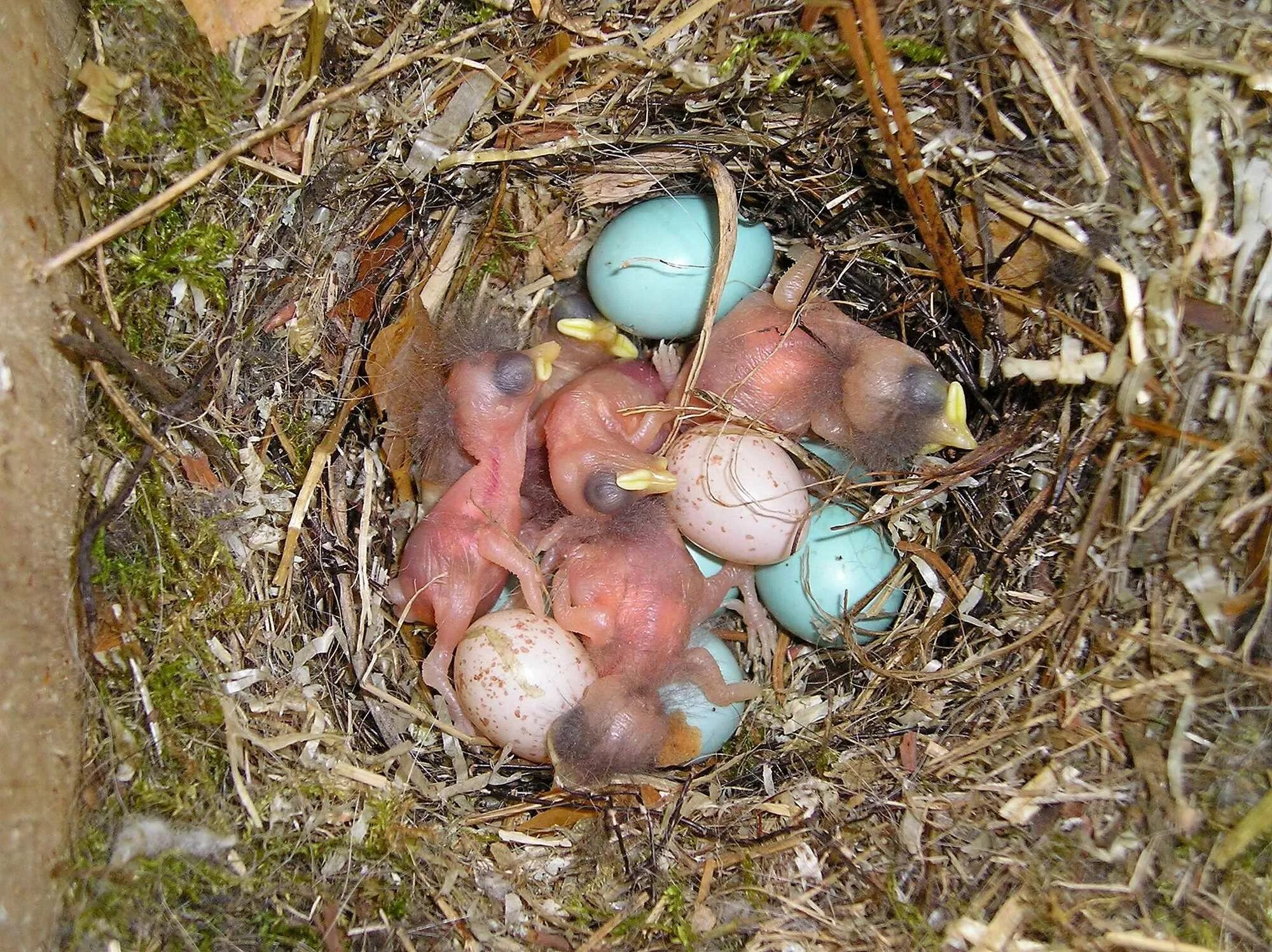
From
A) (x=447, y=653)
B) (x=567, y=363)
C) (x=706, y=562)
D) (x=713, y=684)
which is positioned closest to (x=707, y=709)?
(x=713, y=684)

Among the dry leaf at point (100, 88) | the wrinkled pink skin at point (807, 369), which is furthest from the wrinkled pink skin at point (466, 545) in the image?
the dry leaf at point (100, 88)

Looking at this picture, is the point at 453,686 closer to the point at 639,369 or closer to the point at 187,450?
the point at 187,450

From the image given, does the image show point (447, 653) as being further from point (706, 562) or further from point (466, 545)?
point (706, 562)

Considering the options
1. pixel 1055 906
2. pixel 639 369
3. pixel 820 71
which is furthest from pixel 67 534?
pixel 1055 906

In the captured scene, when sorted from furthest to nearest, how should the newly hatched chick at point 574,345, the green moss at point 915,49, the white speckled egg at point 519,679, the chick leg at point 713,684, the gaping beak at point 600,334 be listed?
1. the newly hatched chick at point 574,345
2. the gaping beak at point 600,334
3. the chick leg at point 713,684
4. the white speckled egg at point 519,679
5. the green moss at point 915,49

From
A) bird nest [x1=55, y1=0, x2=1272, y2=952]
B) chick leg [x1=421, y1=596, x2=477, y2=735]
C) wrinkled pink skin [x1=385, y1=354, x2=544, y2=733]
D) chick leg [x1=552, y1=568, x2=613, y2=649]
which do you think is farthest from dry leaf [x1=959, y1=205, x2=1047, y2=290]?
chick leg [x1=421, y1=596, x2=477, y2=735]

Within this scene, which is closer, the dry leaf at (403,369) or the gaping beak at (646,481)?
the gaping beak at (646,481)

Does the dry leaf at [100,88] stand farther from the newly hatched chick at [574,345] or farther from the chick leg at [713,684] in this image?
the chick leg at [713,684]
